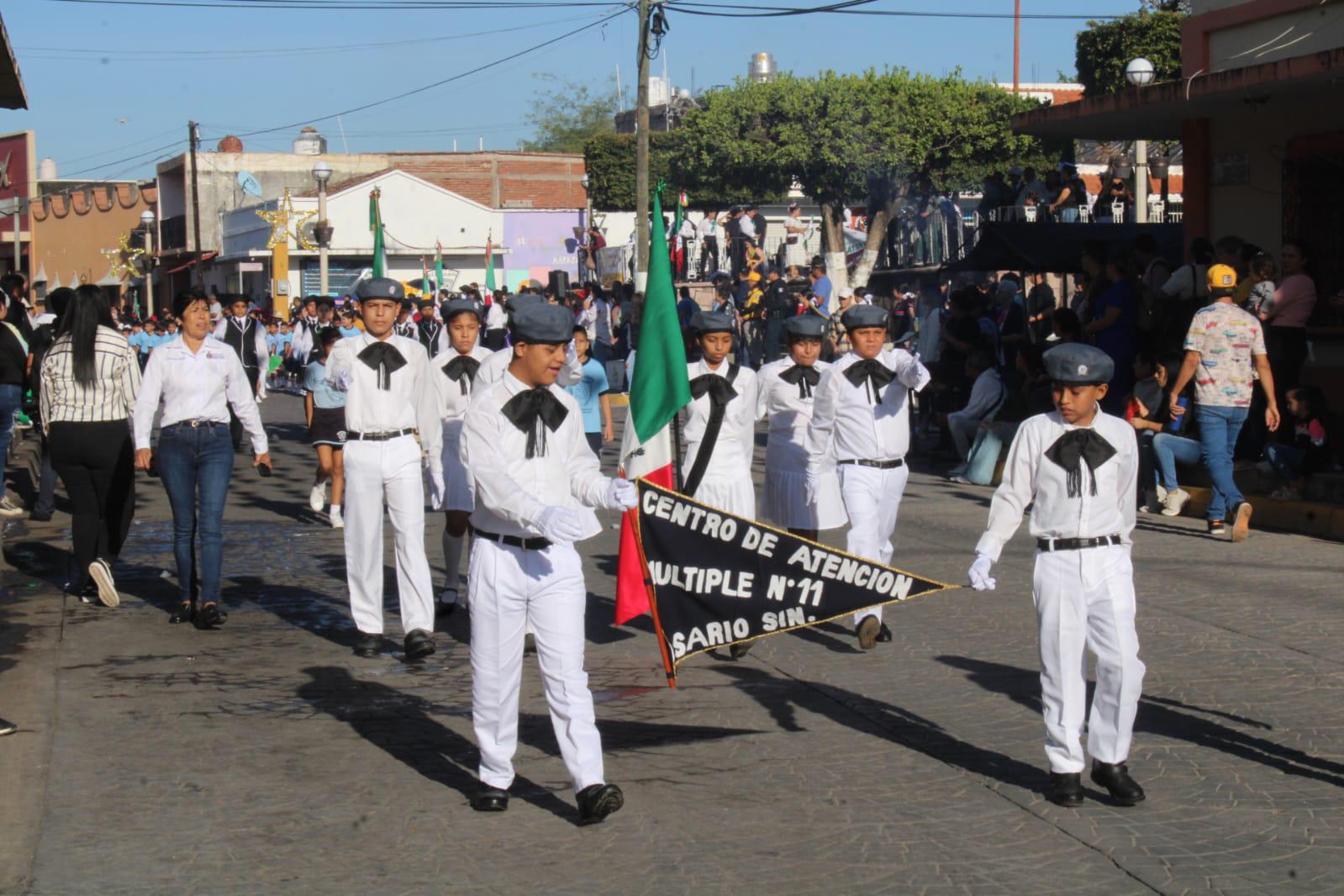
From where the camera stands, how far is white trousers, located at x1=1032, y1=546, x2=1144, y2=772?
584cm

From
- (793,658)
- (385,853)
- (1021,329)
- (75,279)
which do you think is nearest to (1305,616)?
(793,658)

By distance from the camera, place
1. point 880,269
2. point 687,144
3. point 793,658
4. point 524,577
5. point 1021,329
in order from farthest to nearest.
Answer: point 687,144, point 880,269, point 1021,329, point 793,658, point 524,577

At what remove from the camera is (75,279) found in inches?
3137

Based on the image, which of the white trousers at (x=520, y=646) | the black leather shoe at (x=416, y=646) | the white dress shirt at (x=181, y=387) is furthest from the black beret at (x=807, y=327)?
the white trousers at (x=520, y=646)

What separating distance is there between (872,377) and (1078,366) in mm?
2953

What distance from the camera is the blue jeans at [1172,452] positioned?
13.7 m

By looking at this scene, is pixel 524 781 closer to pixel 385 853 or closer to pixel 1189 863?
pixel 385 853

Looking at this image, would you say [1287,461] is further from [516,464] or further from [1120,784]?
[516,464]

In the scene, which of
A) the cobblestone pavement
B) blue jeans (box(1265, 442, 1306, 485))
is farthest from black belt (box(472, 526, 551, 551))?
blue jeans (box(1265, 442, 1306, 485))

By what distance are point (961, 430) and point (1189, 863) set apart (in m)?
12.0

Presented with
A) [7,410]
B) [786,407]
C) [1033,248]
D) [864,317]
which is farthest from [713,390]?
[1033,248]

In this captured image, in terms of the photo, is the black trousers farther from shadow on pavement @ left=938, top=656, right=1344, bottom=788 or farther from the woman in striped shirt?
shadow on pavement @ left=938, top=656, right=1344, bottom=788

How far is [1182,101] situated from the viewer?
16.0 m

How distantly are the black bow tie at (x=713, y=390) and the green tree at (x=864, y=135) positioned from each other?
43.4m
